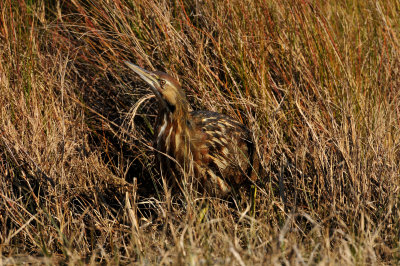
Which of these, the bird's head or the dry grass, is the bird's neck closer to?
the bird's head

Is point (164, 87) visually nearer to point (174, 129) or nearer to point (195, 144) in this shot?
point (174, 129)

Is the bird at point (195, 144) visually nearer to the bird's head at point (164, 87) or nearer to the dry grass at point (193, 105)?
the bird's head at point (164, 87)

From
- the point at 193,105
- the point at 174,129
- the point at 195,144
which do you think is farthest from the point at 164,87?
the point at 193,105

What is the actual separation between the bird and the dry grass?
0.12m

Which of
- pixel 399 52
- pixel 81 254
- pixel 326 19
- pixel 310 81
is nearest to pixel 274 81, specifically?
pixel 310 81

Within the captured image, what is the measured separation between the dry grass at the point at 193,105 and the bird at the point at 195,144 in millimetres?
116

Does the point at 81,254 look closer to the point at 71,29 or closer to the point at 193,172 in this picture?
the point at 193,172

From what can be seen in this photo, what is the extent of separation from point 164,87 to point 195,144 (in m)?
0.32

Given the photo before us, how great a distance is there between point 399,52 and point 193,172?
5.00ft

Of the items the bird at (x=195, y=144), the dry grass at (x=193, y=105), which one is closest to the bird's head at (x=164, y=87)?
the bird at (x=195, y=144)

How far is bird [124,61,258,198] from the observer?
2.72 meters

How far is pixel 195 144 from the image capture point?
282cm

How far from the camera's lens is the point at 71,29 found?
3643mm

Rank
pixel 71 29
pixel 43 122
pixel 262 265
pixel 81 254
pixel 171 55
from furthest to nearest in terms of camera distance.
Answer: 1. pixel 71 29
2. pixel 171 55
3. pixel 43 122
4. pixel 81 254
5. pixel 262 265
